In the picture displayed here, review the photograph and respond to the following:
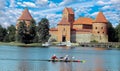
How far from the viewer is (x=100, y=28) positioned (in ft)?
384

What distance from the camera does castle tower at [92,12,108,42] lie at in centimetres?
11619

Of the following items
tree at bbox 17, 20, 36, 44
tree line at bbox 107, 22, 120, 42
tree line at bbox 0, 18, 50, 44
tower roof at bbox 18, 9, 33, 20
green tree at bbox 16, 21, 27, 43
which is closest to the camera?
green tree at bbox 16, 21, 27, 43

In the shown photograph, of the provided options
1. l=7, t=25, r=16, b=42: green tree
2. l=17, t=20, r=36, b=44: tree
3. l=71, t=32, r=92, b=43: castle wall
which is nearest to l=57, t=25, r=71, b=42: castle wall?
l=71, t=32, r=92, b=43: castle wall

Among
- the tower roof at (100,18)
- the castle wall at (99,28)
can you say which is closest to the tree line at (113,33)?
the castle wall at (99,28)

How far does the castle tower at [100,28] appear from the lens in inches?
4574

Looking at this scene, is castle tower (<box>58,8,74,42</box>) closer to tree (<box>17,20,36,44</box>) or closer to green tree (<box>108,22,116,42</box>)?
green tree (<box>108,22,116,42</box>)

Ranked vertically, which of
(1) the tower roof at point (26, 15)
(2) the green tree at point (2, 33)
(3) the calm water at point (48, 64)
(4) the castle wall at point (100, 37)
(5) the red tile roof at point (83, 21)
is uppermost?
(1) the tower roof at point (26, 15)

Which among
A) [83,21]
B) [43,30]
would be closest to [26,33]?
[43,30]

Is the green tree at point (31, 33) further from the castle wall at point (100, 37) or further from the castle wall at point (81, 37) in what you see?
the castle wall at point (100, 37)

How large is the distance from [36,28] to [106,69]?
72.3 meters

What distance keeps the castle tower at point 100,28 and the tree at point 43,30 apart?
1628 centimetres

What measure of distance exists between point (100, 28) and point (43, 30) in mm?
19481

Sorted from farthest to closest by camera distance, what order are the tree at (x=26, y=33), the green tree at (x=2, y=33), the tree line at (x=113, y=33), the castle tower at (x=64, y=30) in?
the green tree at (x=2, y=33) < the castle tower at (x=64, y=30) < the tree line at (x=113, y=33) < the tree at (x=26, y=33)

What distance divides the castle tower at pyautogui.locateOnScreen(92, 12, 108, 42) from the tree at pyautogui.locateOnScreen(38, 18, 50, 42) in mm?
16282
